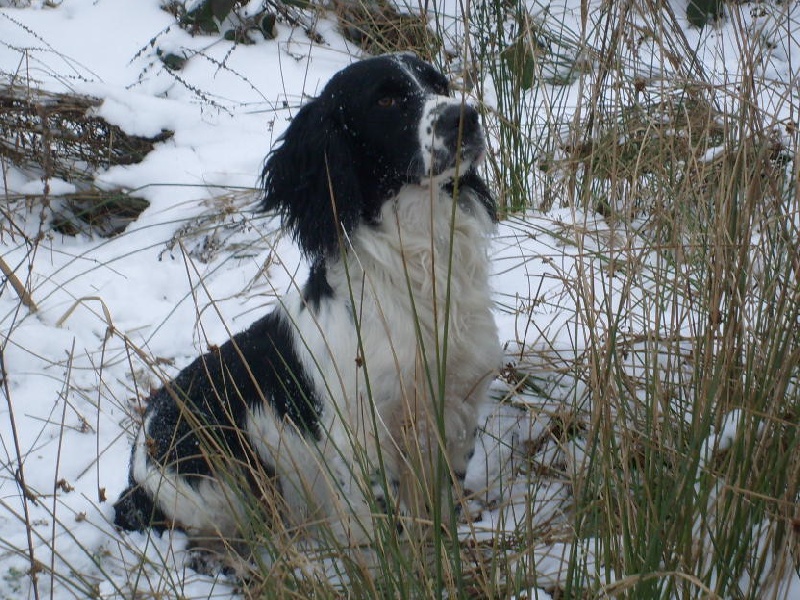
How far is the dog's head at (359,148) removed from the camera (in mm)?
2254

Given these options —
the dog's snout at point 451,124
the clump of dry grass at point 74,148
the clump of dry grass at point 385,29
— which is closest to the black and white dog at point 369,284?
the dog's snout at point 451,124

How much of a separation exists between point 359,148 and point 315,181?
0.14m

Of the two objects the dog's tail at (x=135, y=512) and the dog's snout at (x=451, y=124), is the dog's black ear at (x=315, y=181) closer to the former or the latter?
the dog's snout at (x=451, y=124)

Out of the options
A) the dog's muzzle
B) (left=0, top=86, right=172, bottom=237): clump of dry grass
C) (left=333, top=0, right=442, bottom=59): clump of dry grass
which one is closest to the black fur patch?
the dog's muzzle

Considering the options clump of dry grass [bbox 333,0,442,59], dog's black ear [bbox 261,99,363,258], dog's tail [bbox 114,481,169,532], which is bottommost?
dog's tail [bbox 114,481,169,532]

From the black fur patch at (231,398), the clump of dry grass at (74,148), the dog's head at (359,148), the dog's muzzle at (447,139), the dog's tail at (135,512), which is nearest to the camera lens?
the dog's muzzle at (447,139)

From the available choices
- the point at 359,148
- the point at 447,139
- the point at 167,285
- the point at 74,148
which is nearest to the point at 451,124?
the point at 447,139

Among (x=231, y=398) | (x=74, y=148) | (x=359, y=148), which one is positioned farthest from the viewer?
(x=74, y=148)

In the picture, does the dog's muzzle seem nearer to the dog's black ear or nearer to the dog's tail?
the dog's black ear

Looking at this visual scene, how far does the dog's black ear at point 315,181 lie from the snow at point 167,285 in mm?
136

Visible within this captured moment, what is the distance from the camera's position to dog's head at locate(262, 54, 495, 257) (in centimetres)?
225

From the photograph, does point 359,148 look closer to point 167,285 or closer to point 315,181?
point 315,181

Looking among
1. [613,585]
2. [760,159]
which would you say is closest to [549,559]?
[613,585]

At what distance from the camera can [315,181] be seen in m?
2.34
